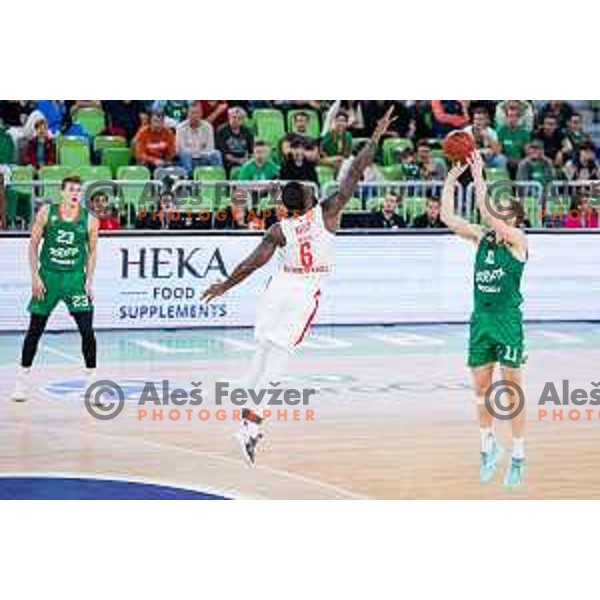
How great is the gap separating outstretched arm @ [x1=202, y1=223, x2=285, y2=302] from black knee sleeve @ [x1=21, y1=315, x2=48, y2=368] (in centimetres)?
84

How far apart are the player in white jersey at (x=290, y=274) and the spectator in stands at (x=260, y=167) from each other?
116mm

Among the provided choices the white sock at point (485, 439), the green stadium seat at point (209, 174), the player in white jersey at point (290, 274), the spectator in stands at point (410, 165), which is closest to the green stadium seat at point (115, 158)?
the green stadium seat at point (209, 174)

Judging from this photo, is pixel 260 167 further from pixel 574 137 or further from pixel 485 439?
pixel 485 439

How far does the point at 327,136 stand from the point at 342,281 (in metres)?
0.68

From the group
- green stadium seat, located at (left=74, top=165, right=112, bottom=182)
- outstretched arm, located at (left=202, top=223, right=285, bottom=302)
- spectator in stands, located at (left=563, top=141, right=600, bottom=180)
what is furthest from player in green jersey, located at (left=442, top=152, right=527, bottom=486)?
green stadium seat, located at (left=74, top=165, right=112, bottom=182)

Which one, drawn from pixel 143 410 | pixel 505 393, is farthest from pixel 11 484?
pixel 505 393

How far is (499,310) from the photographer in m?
10.6

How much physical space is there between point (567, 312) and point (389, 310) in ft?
2.76

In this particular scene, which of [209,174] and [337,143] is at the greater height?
[337,143]

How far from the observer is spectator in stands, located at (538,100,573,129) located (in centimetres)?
1066

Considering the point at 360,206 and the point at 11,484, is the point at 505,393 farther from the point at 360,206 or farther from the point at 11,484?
the point at 11,484

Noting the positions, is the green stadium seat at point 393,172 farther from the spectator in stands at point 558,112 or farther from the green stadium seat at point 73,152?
the green stadium seat at point 73,152

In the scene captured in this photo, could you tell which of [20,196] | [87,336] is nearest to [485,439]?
[87,336]

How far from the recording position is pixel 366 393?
10.7 m
